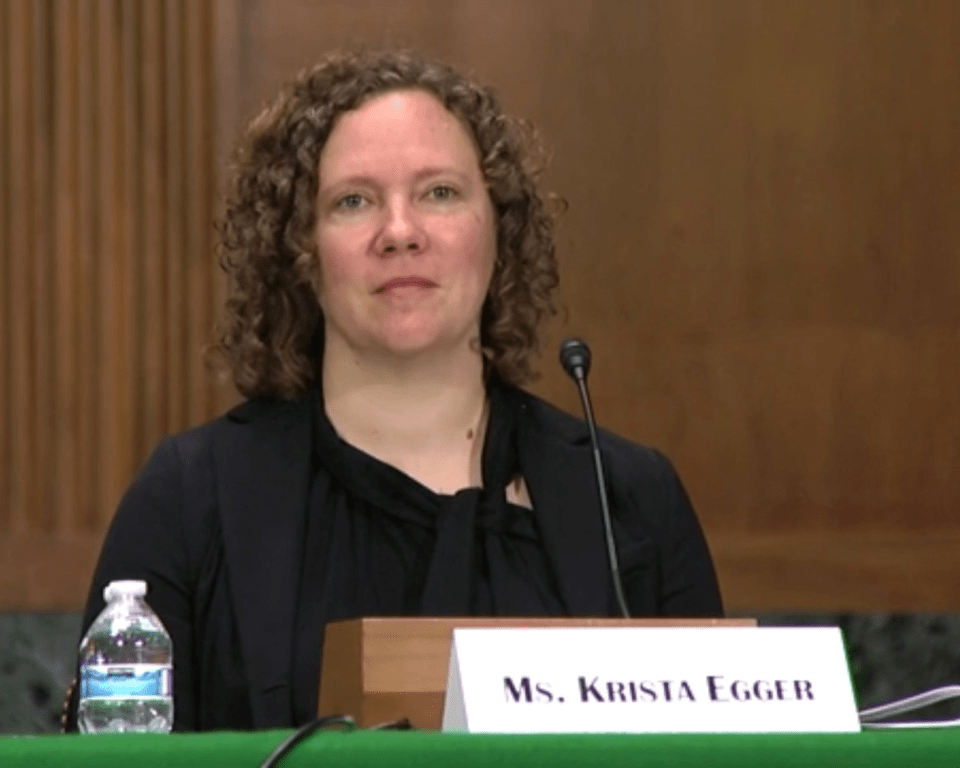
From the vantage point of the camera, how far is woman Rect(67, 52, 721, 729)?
9.63ft

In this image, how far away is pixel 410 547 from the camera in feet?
9.95

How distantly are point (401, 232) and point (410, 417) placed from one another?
28 cm

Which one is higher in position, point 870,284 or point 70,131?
point 70,131

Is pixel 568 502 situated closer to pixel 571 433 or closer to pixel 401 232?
pixel 571 433

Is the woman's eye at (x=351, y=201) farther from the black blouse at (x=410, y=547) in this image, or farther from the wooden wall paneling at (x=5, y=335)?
the wooden wall paneling at (x=5, y=335)

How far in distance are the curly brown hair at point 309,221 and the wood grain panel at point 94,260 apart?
38.6 inches

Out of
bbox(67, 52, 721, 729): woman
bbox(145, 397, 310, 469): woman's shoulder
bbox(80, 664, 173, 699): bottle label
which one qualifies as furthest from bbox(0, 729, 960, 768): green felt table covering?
bbox(145, 397, 310, 469): woman's shoulder

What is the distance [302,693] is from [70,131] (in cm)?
182

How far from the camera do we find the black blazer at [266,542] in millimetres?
2881

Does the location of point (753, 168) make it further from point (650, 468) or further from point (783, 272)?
point (650, 468)

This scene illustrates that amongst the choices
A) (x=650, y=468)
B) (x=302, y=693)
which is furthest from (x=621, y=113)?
(x=302, y=693)

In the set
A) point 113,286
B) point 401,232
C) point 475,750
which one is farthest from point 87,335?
point 475,750

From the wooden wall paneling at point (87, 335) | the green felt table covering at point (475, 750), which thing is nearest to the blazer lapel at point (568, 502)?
the green felt table covering at point (475, 750)

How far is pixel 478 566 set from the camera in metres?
3.01
